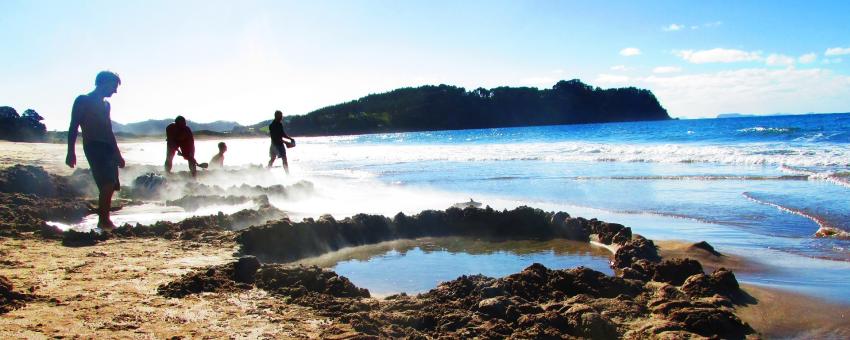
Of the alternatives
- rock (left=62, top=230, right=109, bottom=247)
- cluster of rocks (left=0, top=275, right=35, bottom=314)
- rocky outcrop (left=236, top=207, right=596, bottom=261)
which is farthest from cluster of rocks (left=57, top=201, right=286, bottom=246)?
cluster of rocks (left=0, top=275, right=35, bottom=314)

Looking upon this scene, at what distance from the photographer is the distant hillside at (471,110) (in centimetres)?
10912

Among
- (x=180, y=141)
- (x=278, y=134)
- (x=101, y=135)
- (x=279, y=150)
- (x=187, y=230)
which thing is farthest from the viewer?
(x=279, y=150)

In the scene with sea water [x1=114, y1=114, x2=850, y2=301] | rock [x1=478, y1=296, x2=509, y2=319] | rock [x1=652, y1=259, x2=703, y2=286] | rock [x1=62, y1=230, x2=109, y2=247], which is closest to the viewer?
rock [x1=478, y1=296, x2=509, y2=319]

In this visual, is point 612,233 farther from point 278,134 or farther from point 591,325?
point 278,134

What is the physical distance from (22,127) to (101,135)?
125 feet

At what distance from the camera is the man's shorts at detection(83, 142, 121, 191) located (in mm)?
7141

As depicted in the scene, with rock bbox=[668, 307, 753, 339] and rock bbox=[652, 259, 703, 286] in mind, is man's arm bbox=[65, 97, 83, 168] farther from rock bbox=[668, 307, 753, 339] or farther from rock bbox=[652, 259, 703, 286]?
rock bbox=[668, 307, 753, 339]

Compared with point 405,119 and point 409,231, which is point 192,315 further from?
point 405,119

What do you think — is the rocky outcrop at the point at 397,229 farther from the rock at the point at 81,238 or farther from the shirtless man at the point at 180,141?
the shirtless man at the point at 180,141

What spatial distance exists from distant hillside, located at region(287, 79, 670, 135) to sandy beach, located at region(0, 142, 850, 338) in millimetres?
101232

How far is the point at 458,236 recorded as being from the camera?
7.70 metres

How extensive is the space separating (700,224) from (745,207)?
2.00 m

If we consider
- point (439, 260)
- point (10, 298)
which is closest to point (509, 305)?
point (439, 260)

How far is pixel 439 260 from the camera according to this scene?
628 centimetres
